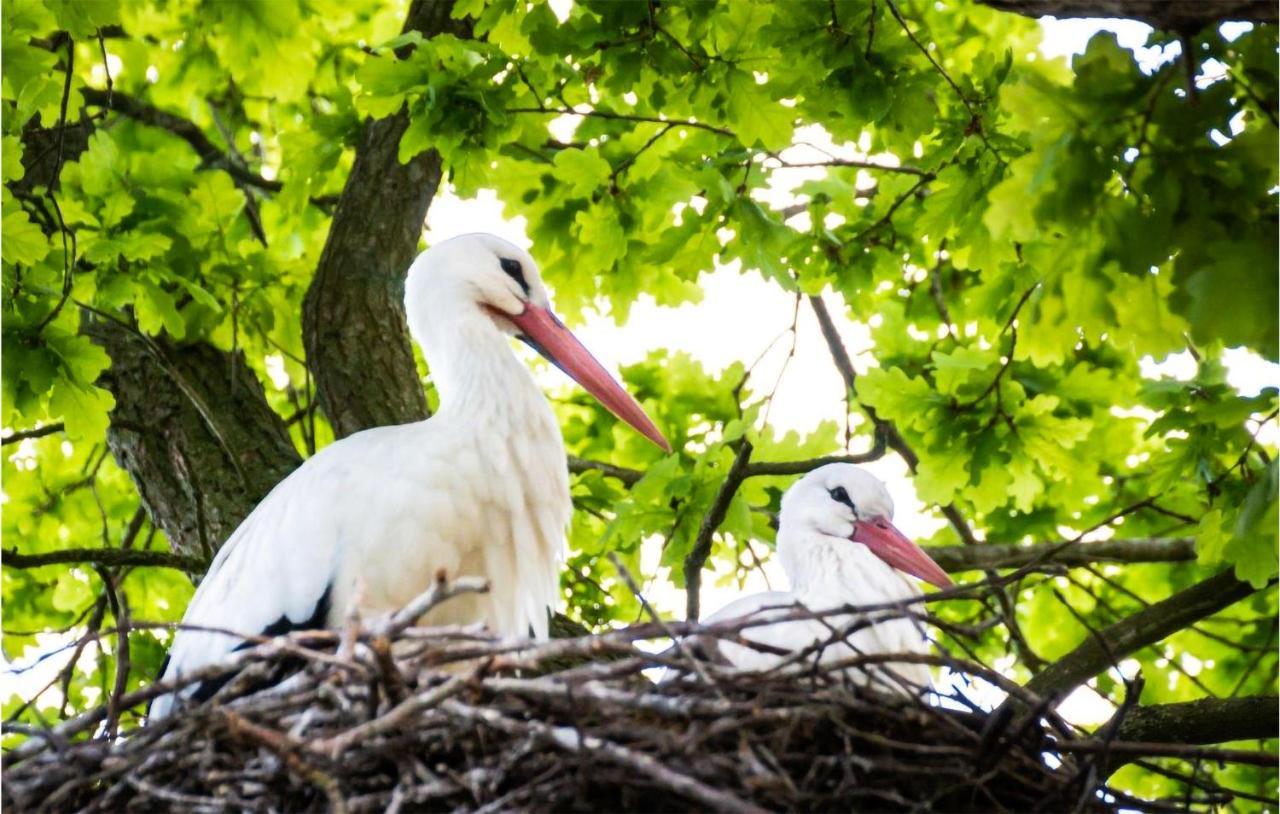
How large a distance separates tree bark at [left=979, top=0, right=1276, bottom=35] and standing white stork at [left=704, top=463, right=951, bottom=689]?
5.03 ft

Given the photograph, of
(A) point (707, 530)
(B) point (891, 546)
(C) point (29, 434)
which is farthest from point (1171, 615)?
(C) point (29, 434)

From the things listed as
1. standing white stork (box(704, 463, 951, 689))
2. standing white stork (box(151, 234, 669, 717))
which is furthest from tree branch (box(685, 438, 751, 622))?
standing white stork (box(151, 234, 669, 717))

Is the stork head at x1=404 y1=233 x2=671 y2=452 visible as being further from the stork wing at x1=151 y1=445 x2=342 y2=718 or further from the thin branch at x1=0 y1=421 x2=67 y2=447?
the thin branch at x1=0 y1=421 x2=67 y2=447

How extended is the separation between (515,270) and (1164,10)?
1.87 m

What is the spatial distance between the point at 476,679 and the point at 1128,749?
108 centimetres

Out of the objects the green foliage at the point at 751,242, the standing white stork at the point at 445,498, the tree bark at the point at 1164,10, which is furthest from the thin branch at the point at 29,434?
the tree bark at the point at 1164,10

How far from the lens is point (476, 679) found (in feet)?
9.26

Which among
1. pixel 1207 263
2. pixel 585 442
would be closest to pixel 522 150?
pixel 585 442

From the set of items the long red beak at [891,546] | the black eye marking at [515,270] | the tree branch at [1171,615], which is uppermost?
the black eye marking at [515,270]

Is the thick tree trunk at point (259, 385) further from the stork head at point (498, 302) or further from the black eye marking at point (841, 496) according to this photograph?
the black eye marking at point (841, 496)

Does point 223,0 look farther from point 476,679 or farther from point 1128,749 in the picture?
point 1128,749

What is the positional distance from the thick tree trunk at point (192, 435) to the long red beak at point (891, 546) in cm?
154

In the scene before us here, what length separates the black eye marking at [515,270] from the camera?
4324mm

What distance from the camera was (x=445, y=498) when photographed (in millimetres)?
3777
